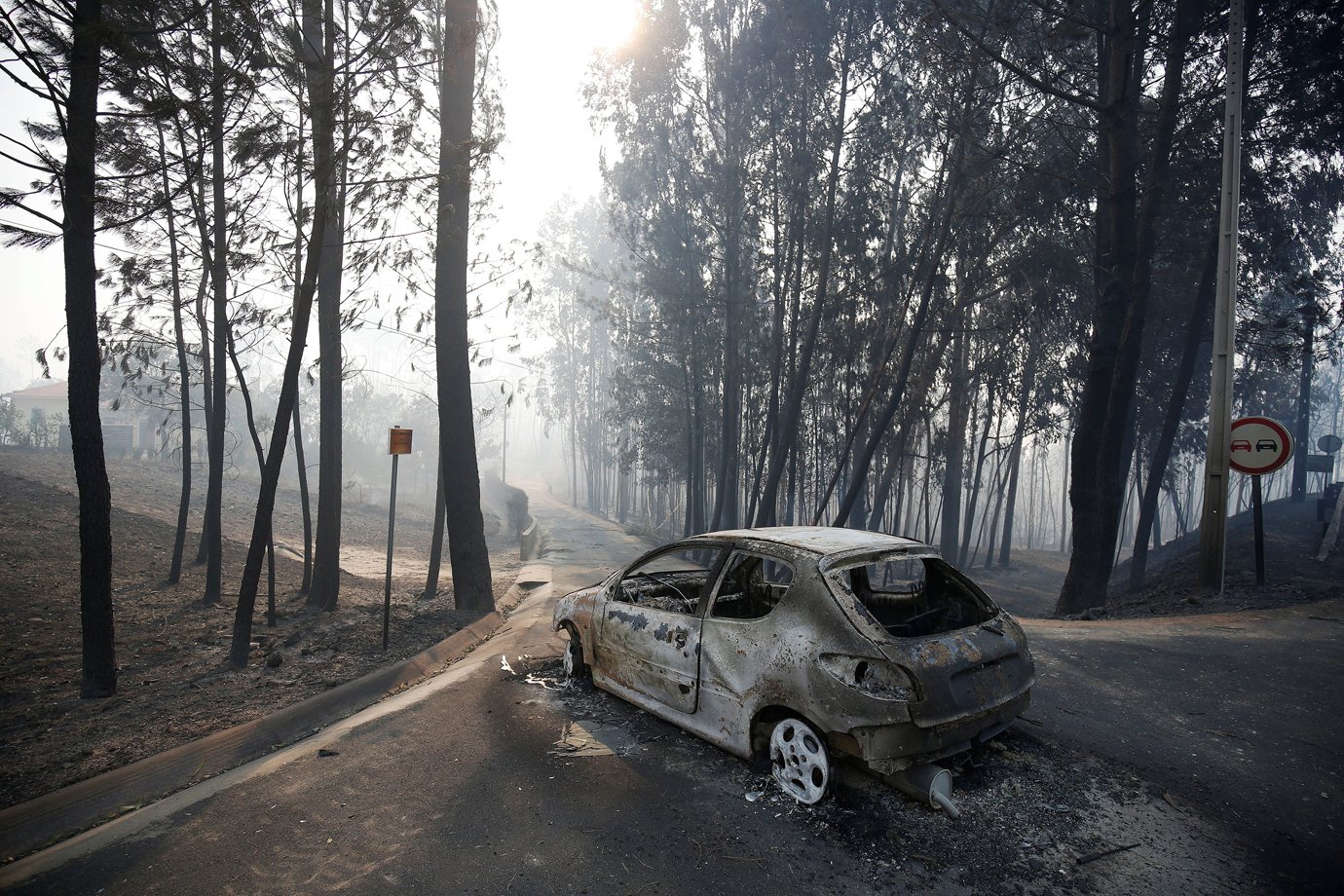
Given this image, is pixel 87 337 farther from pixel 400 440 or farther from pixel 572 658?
pixel 572 658

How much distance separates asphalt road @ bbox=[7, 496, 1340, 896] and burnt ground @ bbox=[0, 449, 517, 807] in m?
1.55

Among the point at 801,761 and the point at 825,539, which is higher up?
the point at 825,539

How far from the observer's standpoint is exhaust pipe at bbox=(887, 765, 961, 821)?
3.50 m

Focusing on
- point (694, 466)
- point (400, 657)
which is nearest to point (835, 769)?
point (400, 657)

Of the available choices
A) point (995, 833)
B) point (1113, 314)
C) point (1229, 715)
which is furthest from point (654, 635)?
point (1113, 314)

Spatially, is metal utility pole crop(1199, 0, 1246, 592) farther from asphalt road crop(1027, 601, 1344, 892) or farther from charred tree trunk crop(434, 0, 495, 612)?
charred tree trunk crop(434, 0, 495, 612)

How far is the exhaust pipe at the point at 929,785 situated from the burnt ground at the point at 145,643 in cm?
525

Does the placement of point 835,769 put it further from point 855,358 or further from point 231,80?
point 855,358

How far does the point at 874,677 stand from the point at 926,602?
1.30 m

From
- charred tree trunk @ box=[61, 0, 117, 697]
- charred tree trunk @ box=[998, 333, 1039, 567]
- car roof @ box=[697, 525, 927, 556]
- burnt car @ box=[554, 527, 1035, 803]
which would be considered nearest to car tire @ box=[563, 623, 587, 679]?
burnt car @ box=[554, 527, 1035, 803]

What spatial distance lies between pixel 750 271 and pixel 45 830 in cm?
1957

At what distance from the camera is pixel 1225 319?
8.88 metres

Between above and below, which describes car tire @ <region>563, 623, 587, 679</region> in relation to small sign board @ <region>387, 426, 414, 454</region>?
below

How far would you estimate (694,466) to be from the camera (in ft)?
80.6
